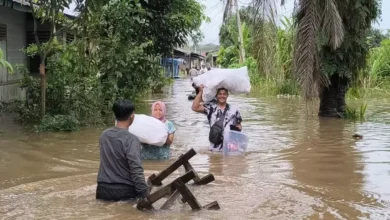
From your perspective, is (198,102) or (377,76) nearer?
(198,102)

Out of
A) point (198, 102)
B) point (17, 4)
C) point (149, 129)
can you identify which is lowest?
point (149, 129)

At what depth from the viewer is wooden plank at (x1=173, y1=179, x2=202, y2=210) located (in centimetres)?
502

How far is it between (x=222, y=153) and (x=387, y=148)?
3.04 meters

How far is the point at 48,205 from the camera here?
541 cm

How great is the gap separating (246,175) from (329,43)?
2.31 metres

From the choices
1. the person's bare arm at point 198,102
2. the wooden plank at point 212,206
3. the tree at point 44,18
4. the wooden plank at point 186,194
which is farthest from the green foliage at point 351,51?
the wooden plank at point 186,194

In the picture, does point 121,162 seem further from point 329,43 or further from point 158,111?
point 329,43

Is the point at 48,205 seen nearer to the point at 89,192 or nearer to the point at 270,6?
the point at 89,192

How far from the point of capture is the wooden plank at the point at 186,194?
5.02 metres

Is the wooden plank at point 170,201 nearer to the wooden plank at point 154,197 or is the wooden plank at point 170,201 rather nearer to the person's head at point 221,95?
the wooden plank at point 154,197

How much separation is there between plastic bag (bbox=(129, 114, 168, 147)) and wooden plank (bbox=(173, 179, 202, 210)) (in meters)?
2.07

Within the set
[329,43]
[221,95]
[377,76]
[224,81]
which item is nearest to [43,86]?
[221,95]

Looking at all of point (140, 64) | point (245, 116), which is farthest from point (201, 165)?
point (245, 116)

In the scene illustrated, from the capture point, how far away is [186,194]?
200 inches
